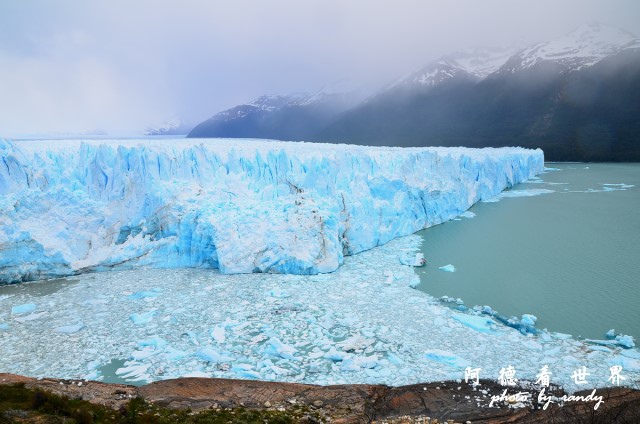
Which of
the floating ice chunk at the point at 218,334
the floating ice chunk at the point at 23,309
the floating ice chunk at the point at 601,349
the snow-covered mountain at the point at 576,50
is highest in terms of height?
the snow-covered mountain at the point at 576,50

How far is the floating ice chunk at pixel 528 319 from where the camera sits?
6.28 metres

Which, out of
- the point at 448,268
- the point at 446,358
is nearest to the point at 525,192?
the point at 448,268

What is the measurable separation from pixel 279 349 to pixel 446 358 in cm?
228

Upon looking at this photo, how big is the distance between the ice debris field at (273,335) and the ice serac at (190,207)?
768 mm

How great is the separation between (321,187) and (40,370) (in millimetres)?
7179

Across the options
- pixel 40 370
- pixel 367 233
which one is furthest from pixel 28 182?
pixel 367 233

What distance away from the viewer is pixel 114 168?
10375mm

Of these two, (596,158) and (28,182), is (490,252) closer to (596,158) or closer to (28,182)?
(28,182)

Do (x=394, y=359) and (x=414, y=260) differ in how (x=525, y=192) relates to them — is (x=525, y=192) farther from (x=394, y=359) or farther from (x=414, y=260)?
(x=394, y=359)

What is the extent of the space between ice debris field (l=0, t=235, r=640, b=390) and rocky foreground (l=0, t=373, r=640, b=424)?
0.89 feet

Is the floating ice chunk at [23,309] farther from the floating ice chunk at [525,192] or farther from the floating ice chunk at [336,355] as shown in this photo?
the floating ice chunk at [525,192]

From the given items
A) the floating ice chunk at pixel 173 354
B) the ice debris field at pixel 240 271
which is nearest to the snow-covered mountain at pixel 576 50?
the ice debris field at pixel 240 271

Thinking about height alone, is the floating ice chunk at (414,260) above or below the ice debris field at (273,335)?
above

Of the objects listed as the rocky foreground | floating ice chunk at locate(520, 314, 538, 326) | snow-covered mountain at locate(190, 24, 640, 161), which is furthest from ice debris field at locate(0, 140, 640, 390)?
snow-covered mountain at locate(190, 24, 640, 161)
